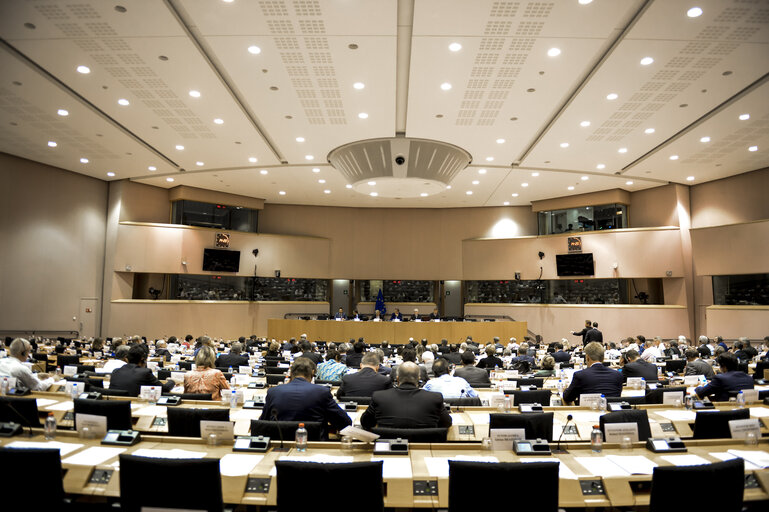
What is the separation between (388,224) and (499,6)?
600 inches

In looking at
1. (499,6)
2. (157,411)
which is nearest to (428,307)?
(499,6)

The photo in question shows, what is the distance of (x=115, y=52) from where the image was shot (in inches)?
335

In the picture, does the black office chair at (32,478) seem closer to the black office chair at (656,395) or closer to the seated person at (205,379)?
the seated person at (205,379)

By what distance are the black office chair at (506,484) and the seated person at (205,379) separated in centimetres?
388

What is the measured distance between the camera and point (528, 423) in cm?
357

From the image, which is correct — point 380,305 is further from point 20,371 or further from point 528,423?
point 528,423

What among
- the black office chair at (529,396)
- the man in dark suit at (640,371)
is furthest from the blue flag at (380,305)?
the black office chair at (529,396)

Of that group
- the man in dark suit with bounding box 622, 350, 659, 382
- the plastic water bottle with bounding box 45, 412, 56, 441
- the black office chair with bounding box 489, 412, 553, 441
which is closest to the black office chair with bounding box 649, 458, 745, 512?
the black office chair with bounding box 489, 412, 553, 441

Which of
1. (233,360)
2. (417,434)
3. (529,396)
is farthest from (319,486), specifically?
(233,360)

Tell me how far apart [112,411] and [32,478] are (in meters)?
1.30

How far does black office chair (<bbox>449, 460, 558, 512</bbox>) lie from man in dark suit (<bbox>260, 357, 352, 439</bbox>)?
1.79 metres

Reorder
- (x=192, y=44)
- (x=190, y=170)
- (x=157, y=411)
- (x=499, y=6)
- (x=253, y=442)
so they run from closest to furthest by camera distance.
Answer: (x=253, y=442) → (x=157, y=411) → (x=499, y=6) → (x=192, y=44) → (x=190, y=170)

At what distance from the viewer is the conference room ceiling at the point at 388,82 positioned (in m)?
7.37

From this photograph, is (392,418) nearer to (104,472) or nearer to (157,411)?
(104,472)
